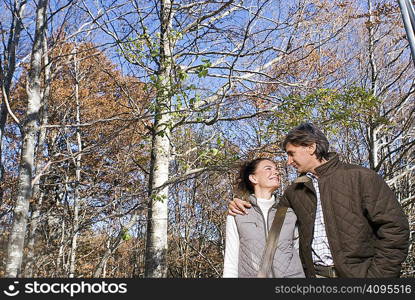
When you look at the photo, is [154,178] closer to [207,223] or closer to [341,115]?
[341,115]

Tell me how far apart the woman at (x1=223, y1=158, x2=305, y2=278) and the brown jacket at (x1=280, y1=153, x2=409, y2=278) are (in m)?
0.09

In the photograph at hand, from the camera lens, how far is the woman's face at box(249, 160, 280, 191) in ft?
7.57

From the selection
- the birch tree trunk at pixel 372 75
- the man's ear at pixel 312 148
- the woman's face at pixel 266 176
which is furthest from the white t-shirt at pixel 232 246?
the birch tree trunk at pixel 372 75

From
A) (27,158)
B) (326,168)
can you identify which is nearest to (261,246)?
(326,168)

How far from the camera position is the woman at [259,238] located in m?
2.04

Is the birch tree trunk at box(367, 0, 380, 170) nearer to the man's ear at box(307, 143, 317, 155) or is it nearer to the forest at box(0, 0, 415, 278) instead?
the forest at box(0, 0, 415, 278)

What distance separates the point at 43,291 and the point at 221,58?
6097 mm

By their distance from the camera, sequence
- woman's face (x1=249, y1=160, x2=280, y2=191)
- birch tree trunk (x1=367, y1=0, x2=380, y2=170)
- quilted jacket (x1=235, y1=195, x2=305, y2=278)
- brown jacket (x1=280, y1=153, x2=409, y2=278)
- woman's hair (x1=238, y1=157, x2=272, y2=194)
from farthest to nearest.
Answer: birch tree trunk (x1=367, y1=0, x2=380, y2=170)
woman's hair (x1=238, y1=157, x2=272, y2=194)
woman's face (x1=249, y1=160, x2=280, y2=191)
quilted jacket (x1=235, y1=195, x2=305, y2=278)
brown jacket (x1=280, y1=153, x2=409, y2=278)

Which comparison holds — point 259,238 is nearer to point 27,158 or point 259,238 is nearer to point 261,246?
point 261,246

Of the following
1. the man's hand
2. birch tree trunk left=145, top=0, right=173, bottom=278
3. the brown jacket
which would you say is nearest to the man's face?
the brown jacket

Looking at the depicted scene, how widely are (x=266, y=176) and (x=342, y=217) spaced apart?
1.75 ft

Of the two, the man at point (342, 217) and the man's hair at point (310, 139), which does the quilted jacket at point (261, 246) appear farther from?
the man's hair at point (310, 139)

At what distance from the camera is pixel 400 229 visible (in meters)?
1.86

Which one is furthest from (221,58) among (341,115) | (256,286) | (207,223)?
(207,223)
